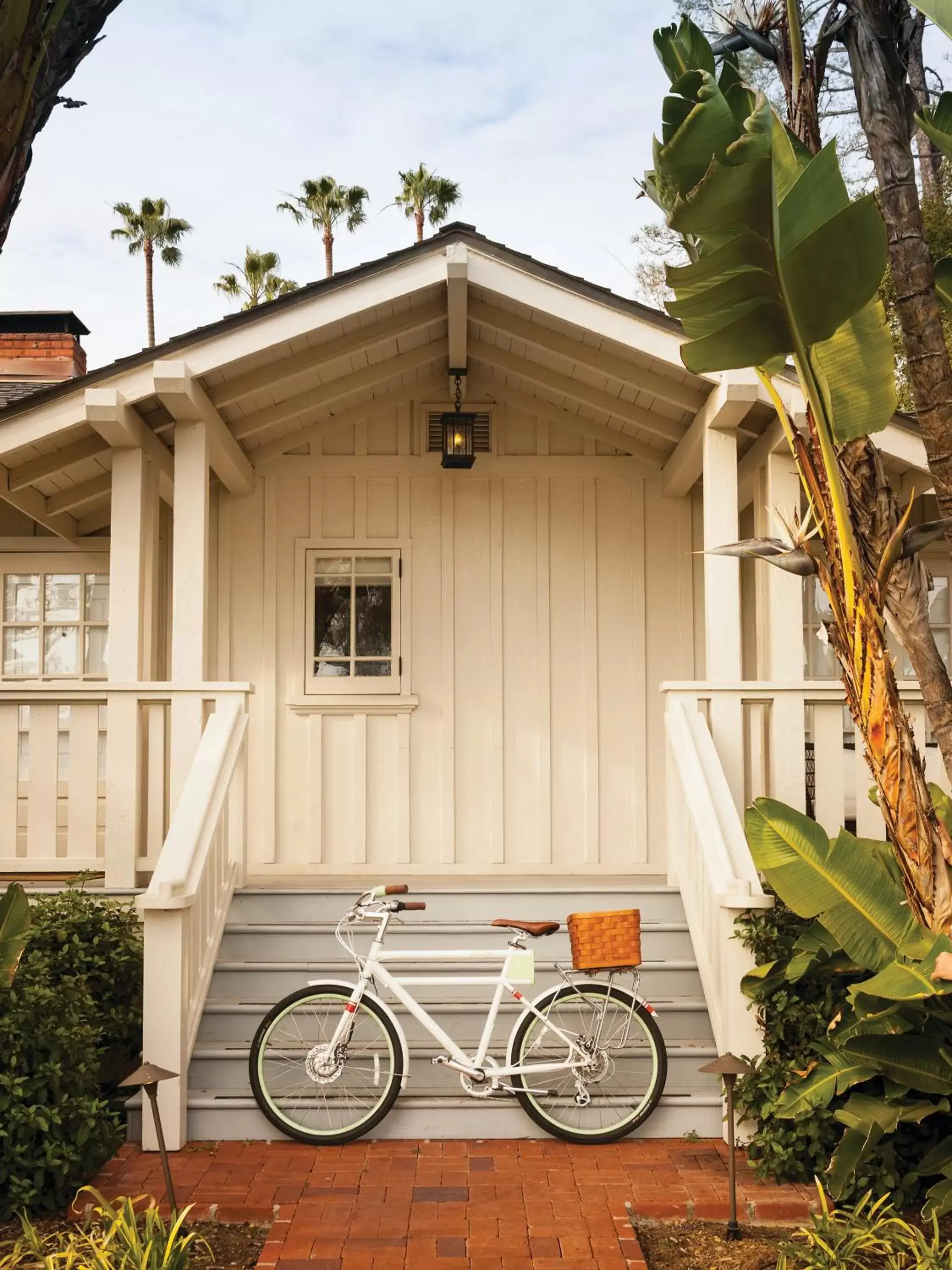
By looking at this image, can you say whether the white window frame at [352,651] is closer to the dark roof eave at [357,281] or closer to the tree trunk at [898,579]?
the dark roof eave at [357,281]

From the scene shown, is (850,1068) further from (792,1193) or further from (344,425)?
(344,425)

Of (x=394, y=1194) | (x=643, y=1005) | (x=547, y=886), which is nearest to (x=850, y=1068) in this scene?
(x=643, y=1005)

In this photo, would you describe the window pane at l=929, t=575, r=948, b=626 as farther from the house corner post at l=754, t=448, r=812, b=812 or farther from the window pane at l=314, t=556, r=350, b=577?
the window pane at l=314, t=556, r=350, b=577

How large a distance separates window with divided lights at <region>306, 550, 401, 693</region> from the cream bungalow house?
17 millimetres

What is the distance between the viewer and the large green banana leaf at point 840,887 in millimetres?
4570

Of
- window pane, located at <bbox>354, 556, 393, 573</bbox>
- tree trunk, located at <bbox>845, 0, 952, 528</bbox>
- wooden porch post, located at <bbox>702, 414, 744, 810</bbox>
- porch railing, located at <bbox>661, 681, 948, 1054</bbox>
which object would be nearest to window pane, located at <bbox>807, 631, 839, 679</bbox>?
porch railing, located at <bbox>661, 681, 948, 1054</bbox>

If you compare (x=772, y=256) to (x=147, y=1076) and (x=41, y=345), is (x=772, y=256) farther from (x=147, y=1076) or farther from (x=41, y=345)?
(x=41, y=345)

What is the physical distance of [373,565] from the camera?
8266mm

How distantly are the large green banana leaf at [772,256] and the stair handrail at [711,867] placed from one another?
224 cm

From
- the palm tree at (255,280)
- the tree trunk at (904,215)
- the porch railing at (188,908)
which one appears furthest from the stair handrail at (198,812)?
the palm tree at (255,280)

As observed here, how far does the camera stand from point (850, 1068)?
4641 mm

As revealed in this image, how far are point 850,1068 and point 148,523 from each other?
457 centimetres

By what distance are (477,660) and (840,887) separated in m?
3.88

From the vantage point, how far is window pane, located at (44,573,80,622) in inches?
343
